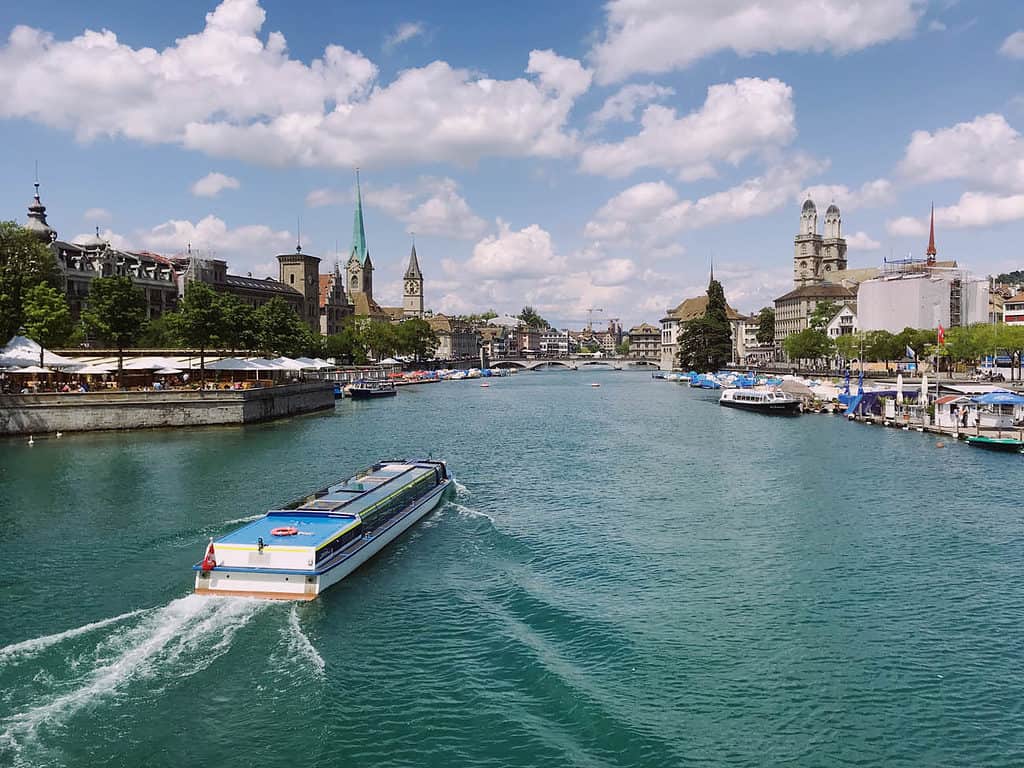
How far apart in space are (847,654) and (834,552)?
1068 cm

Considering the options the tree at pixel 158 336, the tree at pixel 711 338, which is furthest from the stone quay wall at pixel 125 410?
the tree at pixel 711 338

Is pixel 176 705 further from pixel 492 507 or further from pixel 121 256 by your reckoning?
pixel 121 256

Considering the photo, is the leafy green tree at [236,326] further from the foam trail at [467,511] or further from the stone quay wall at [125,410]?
the foam trail at [467,511]

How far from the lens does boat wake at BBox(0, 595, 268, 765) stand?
18.0 meters

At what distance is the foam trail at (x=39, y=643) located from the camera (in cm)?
2094

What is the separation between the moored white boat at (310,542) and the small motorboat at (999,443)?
152 ft

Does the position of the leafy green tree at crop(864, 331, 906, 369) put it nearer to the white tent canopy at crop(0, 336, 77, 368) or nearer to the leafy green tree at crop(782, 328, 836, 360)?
the leafy green tree at crop(782, 328, 836, 360)

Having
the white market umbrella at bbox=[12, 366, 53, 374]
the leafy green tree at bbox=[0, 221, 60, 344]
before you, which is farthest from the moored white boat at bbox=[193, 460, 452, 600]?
the leafy green tree at bbox=[0, 221, 60, 344]

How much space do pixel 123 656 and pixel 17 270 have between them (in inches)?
3034

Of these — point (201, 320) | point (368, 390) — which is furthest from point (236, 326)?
point (368, 390)

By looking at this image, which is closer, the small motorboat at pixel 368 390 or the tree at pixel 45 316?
the tree at pixel 45 316

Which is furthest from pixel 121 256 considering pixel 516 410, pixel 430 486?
pixel 430 486

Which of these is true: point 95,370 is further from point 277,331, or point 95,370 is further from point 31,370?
point 277,331

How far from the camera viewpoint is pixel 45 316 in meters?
83.3
